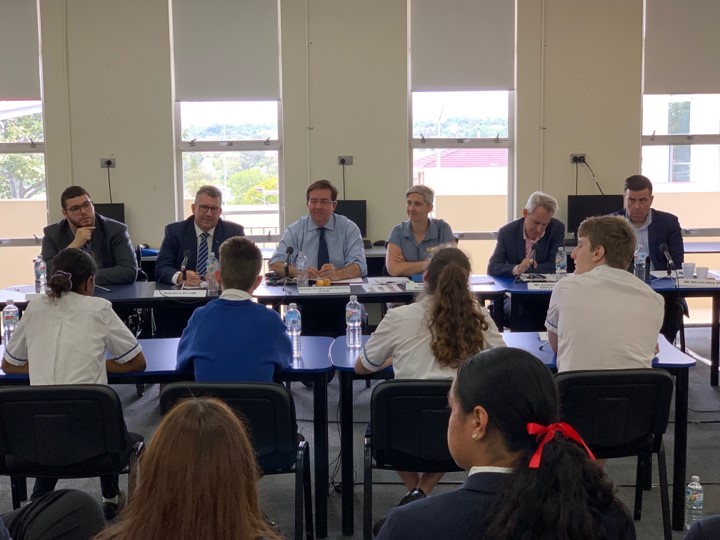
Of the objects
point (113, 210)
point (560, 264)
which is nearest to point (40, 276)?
point (113, 210)

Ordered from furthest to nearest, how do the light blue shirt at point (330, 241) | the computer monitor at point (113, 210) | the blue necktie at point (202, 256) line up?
the computer monitor at point (113, 210), the light blue shirt at point (330, 241), the blue necktie at point (202, 256)

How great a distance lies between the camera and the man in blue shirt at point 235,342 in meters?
2.80

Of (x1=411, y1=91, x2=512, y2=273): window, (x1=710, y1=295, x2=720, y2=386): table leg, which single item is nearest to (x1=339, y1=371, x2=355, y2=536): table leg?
(x1=710, y1=295, x2=720, y2=386): table leg

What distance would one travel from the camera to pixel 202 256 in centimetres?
511

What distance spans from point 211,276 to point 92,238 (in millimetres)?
844

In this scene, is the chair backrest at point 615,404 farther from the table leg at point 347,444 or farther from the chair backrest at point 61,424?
the chair backrest at point 61,424

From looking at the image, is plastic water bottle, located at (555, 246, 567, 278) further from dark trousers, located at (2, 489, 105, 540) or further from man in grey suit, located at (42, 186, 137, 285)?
dark trousers, located at (2, 489, 105, 540)

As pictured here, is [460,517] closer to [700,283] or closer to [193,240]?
[700,283]

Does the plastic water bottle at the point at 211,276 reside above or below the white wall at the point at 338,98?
below

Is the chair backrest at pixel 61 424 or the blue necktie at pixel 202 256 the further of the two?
the blue necktie at pixel 202 256

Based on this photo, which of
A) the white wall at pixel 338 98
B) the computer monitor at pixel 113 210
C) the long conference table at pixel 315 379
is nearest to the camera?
the long conference table at pixel 315 379

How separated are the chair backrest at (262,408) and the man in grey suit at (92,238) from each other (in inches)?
99.9

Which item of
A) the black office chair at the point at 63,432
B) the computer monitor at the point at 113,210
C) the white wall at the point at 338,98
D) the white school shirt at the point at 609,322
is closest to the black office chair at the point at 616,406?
the white school shirt at the point at 609,322

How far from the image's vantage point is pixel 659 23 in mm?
7258
